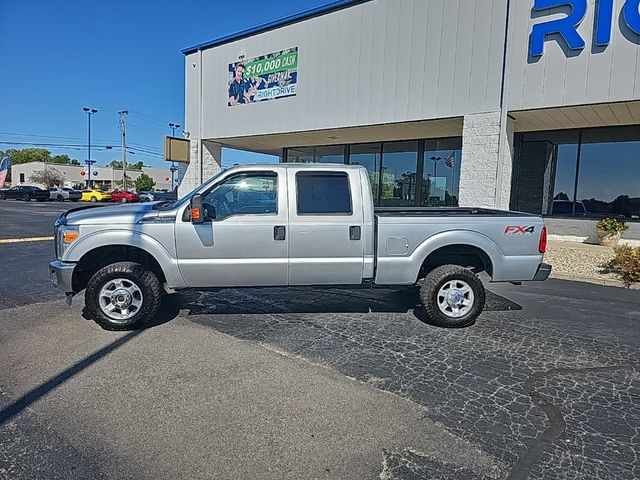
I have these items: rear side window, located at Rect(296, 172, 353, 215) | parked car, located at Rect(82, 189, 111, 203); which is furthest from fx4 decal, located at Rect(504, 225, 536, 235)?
parked car, located at Rect(82, 189, 111, 203)

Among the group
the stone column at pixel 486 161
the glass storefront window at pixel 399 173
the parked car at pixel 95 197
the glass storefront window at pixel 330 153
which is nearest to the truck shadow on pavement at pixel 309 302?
the stone column at pixel 486 161

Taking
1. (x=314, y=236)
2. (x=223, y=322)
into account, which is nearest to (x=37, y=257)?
(x=223, y=322)

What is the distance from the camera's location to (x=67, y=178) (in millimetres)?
87875

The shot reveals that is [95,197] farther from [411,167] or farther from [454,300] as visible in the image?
[454,300]

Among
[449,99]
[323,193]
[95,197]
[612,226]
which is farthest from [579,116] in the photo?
[95,197]

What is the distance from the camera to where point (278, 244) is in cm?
520

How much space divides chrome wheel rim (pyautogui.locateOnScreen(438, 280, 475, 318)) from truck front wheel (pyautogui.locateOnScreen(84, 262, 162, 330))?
3.50 metres

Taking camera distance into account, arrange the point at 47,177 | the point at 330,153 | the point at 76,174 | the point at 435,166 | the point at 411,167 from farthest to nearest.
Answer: the point at 76,174 → the point at 47,177 → the point at 330,153 → the point at 411,167 → the point at 435,166

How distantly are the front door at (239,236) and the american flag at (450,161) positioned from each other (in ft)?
37.8

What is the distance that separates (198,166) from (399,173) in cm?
799

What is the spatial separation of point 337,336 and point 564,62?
29.1 ft

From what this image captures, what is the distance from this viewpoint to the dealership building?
984 cm

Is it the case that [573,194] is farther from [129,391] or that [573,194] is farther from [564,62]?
[129,391]

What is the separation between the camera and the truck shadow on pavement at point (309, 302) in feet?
19.8
